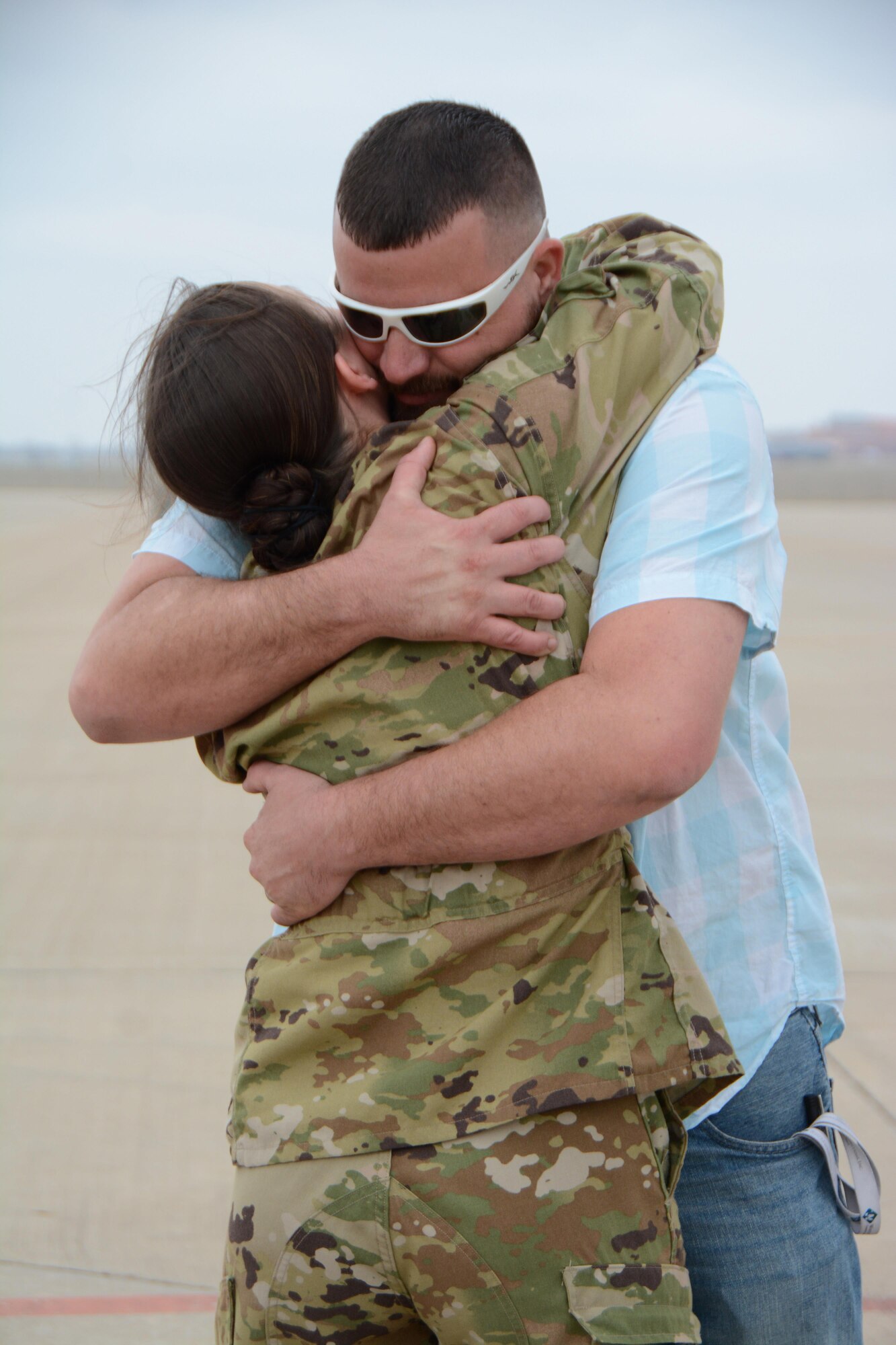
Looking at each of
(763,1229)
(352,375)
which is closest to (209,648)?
(352,375)

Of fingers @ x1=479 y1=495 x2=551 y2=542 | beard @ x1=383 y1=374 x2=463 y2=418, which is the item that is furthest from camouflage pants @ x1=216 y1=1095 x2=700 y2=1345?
beard @ x1=383 y1=374 x2=463 y2=418

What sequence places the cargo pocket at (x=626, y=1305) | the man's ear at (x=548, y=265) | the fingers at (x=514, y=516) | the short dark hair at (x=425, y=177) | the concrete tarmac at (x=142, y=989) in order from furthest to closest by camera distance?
the concrete tarmac at (x=142, y=989) → the man's ear at (x=548, y=265) → the short dark hair at (x=425, y=177) → the fingers at (x=514, y=516) → the cargo pocket at (x=626, y=1305)

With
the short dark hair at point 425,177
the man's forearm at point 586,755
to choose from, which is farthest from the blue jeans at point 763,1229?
the short dark hair at point 425,177

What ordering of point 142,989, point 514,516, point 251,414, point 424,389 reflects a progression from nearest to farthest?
point 514,516 → point 251,414 → point 424,389 → point 142,989

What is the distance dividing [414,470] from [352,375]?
21 centimetres

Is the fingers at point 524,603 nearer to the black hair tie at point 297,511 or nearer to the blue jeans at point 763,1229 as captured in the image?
the black hair tie at point 297,511

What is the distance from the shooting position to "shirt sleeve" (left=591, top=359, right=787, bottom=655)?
4.13 feet

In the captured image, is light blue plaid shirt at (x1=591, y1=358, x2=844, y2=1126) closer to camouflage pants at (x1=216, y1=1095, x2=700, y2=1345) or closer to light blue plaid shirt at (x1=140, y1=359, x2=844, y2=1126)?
light blue plaid shirt at (x1=140, y1=359, x2=844, y2=1126)

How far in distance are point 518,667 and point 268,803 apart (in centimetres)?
36

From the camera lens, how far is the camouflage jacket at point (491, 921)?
48.2 inches

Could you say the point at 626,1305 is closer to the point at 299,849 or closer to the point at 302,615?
the point at 299,849

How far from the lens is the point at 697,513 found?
4.19 ft

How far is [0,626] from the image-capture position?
29.0ft

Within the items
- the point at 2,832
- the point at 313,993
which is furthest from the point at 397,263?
the point at 2,832
